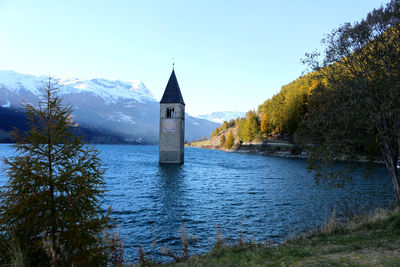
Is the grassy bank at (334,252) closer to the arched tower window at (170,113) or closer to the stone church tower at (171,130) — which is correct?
the stone church tower at (171,130)

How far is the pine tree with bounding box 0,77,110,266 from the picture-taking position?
22.5 feet

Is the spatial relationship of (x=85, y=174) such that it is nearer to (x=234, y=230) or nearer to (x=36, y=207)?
(x=36, y=207)

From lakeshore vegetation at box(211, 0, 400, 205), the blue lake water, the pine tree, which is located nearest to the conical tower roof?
the blue lake water

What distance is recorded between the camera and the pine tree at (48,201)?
22.5 ft

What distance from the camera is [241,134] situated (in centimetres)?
13138

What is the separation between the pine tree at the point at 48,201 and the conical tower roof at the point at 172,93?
5256cm

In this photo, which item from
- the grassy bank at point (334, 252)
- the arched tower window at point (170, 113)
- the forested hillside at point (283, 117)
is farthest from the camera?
the forested hillside at point (283, 117)

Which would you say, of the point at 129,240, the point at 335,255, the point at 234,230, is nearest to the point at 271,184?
the point at 234,230

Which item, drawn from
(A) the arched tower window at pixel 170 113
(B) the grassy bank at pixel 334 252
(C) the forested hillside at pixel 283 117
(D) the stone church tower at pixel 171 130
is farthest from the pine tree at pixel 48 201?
(C) the forested hillside at pixel 283 117

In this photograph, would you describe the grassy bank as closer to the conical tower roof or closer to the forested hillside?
the conical tower roof

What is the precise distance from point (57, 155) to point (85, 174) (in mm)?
1103

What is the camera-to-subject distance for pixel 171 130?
59219 mm

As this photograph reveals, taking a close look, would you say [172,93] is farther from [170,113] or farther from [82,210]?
[82,210]

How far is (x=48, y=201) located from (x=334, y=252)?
9404 mm
